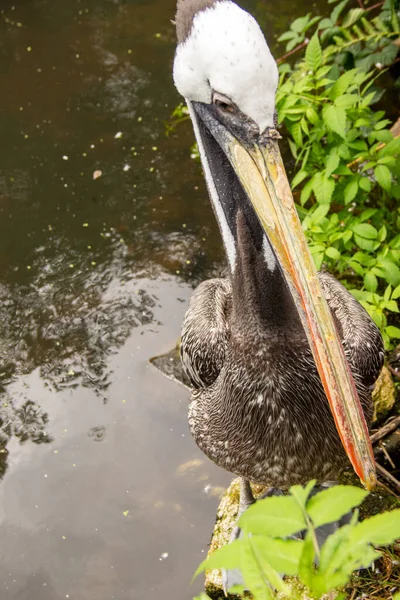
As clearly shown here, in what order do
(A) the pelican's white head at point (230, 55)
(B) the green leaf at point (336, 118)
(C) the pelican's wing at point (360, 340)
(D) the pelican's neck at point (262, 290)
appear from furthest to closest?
(B) the green leaf at point (336, 118), (C) the pelican's wing at point (360, 340), (D) the pelican's neck at point (262, 290), (A) the pelican's white head at point (230, 55)

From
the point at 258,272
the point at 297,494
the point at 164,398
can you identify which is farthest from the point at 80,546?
the point at 297,494

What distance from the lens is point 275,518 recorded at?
969 millimetres

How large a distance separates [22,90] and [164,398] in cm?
329

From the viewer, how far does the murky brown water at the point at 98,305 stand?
3076 millimetres

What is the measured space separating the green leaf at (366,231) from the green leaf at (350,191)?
121 mm

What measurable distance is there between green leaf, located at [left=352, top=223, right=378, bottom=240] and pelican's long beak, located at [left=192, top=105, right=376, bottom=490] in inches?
47.6

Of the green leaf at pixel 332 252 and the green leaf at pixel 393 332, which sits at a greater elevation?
the green leaf at pixel 332 252

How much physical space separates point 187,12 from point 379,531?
53.9 inches

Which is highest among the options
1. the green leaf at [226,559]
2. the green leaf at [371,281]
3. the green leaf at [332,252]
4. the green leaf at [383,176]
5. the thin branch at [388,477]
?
the green leaf at [383,176]

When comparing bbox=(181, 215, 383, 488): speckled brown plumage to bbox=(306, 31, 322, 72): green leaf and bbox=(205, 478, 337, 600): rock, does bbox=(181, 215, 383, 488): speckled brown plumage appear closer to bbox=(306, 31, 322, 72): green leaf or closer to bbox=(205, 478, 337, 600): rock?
bbox=(205, 478, 337, 600): rock

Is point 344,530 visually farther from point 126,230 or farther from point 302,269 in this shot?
point 126,230

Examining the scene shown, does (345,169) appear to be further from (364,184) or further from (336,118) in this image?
(336,118)

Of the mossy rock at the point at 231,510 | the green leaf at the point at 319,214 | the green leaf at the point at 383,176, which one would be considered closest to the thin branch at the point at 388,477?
the mossy rock at the point at 231,510

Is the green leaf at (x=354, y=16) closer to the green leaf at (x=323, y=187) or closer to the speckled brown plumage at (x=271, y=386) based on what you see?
the green leaf at (x=323, y=187)
